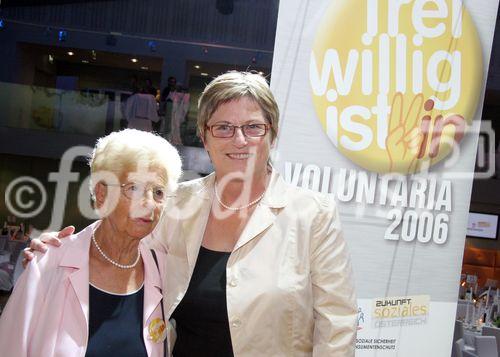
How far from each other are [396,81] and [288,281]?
7.29 feet

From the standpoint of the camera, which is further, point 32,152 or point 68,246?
point 32,152

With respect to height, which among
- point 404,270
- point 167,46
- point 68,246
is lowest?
point 404,270

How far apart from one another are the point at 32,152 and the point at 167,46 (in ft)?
9.98

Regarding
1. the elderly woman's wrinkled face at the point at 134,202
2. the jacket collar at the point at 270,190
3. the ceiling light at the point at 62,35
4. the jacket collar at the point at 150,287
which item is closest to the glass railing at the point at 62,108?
the ceiling light at the point at 62,35

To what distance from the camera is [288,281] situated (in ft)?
6.01

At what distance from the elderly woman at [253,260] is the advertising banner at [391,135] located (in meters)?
1.65

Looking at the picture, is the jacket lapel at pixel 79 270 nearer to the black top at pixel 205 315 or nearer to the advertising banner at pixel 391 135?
the black top at pixel 205 315

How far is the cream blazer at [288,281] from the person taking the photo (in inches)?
71.6

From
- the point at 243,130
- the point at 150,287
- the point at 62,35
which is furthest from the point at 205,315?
the point at 62,35

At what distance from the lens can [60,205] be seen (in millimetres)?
12414

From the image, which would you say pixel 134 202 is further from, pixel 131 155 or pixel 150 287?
pixel 150 287

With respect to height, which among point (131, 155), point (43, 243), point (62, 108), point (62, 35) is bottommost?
point (43, 243)

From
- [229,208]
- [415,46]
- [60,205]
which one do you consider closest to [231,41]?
[60,205]

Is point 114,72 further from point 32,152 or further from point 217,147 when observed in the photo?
point 217,147
